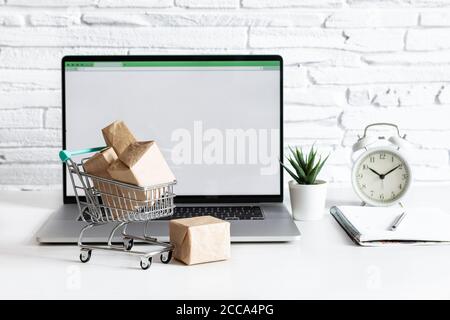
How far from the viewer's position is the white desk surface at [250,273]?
1.00 metres

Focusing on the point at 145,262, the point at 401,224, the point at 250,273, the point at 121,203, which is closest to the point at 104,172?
the point at 121,203

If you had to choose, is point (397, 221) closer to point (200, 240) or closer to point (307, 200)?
point (307, 200)

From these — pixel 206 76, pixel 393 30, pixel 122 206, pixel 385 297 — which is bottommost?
pixel 385 297

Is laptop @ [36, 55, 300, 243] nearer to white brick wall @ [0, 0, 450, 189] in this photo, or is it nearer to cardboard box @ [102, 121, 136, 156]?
white brick wall @ [0, 0, 450, 189]

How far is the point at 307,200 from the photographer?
1457 millimetres

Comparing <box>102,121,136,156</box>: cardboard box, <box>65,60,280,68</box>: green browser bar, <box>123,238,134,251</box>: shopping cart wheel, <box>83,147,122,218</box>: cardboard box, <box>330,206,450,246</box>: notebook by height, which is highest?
<box>65,60,280,68</box>: green browser bar

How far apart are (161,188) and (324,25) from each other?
867 mm

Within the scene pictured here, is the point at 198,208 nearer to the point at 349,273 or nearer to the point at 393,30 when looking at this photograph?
the point at 349,273

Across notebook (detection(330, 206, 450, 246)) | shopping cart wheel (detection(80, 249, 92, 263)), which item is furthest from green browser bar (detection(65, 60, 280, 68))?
shopping cart wheel (detection(80, 249, 92, 263))

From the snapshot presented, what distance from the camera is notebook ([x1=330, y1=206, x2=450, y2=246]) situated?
126 centimetres

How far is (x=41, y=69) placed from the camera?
183cm

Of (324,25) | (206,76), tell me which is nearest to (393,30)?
(324,25)

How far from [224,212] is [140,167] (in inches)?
16.2

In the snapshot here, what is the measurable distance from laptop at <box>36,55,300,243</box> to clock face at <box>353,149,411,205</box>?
0.62ft
